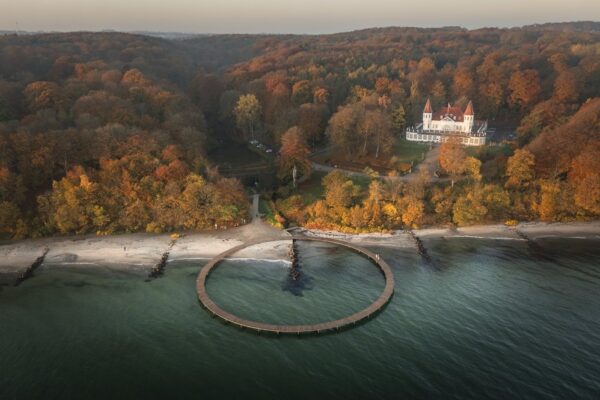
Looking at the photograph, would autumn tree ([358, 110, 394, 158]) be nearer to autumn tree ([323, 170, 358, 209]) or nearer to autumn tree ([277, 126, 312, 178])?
autumn tree ([277, 126, 312, 178])

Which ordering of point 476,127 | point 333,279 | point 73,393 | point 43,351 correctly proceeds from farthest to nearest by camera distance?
point 476,127 < point 333,279 < point 43,351 < point 73,393

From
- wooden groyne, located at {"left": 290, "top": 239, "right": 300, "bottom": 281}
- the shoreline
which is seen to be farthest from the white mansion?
wooden groyne, located at {"left": 290, "top": 239, "right": 300, "bottom": 281}

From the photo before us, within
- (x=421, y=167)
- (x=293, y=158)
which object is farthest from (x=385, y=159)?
(x=293, y=158)

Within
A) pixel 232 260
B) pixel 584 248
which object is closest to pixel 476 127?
pixel 584 248

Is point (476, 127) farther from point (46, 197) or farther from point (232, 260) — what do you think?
point (46, 197)

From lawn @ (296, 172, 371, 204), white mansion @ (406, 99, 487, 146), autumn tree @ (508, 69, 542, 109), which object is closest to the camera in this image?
lawn @ (296, 172, 371, 204)

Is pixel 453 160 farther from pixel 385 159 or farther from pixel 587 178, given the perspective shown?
pixel 587 178

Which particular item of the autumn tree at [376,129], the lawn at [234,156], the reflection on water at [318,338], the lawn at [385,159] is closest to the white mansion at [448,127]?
the lawn at [385,159]

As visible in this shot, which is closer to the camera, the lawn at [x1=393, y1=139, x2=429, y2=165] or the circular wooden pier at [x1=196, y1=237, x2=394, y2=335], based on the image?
the circular wooden pier at [x1=196, y1=237, x2=394, y2=335]
